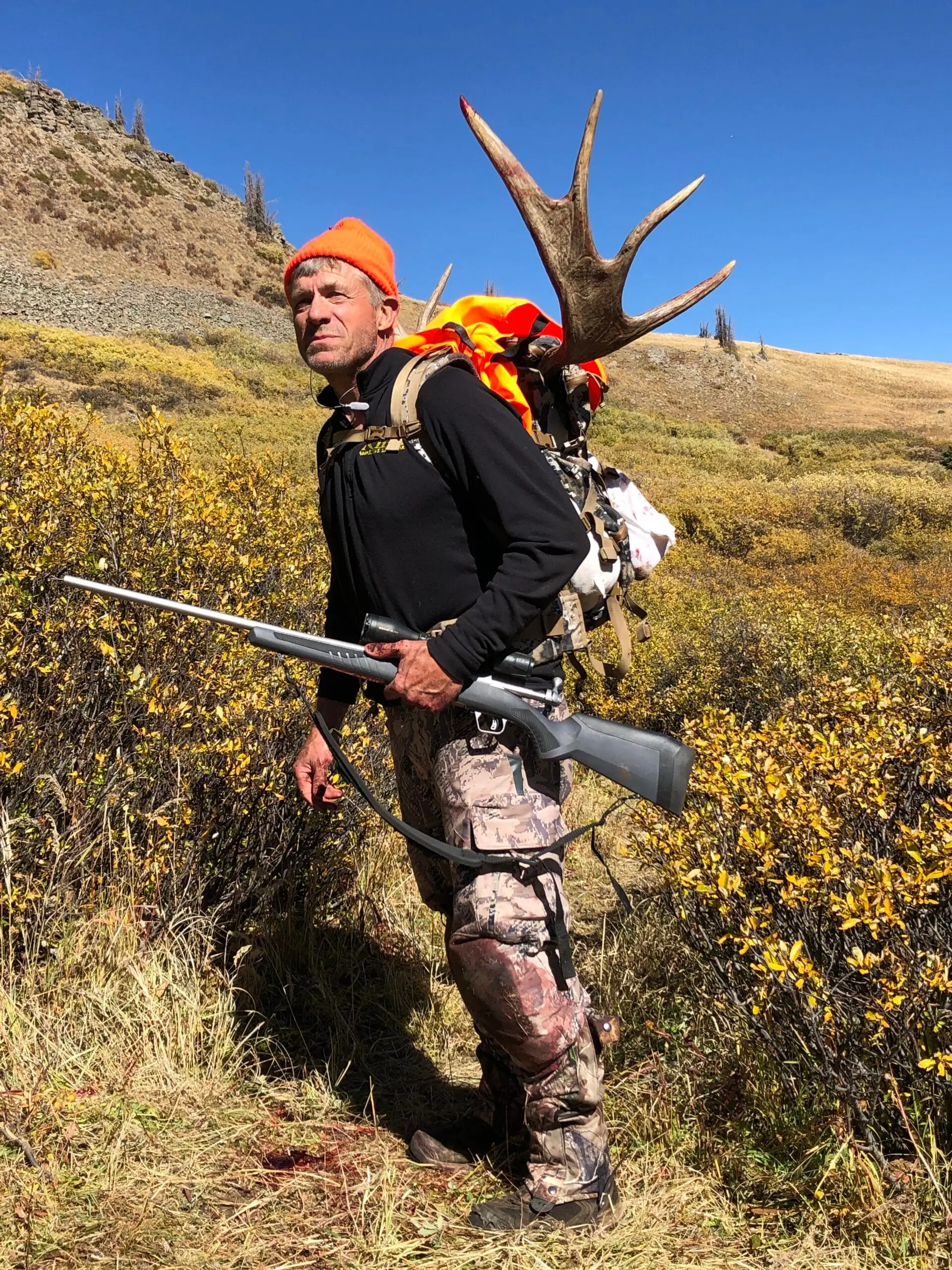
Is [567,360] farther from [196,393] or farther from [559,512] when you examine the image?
[196,393]

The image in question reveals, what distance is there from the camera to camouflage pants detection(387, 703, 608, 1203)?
6.19 ft

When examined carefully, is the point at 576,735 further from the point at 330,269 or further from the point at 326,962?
the point at 326,962

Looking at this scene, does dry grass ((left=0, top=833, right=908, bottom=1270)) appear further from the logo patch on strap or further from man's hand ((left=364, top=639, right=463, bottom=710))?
the logo patch on strap

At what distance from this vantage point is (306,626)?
491 centimetres

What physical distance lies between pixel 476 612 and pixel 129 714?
1.64 meters

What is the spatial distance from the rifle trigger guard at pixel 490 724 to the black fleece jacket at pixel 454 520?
0.14 metres

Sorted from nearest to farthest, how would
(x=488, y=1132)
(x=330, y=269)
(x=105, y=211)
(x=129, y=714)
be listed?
(x=330, y=269), (x=488, y=1132), (x=129, y=714), (x=105, y=211)

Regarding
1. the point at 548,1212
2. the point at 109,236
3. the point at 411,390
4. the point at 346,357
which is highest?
the point at 109,236

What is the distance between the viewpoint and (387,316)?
2209 mm

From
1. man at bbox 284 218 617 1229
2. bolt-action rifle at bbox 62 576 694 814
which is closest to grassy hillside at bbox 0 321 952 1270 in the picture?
man at bbox 284 218 617 1229

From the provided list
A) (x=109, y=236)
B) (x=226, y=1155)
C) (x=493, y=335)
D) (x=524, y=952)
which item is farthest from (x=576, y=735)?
(x=109, y=236)

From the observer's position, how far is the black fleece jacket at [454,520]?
1.79 metres

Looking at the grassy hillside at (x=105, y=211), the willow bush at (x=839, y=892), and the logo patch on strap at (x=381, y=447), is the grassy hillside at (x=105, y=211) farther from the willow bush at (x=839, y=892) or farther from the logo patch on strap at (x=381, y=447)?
the willow bush at (x=839, y=892)

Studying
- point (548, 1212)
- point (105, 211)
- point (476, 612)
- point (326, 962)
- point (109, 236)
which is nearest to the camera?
point (476, 612)
